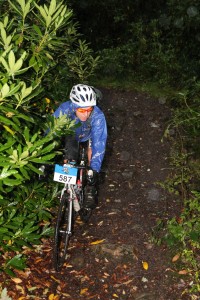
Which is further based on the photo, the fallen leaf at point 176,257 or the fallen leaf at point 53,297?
the fallen leaf at point 176,257

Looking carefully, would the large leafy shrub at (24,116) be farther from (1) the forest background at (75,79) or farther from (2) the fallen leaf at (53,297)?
(2) the fallen leaf at (53,297)

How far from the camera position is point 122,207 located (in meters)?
6.52

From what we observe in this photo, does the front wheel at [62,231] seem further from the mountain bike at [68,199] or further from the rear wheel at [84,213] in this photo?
the rear wheel at [84,213]

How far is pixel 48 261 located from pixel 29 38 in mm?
3006

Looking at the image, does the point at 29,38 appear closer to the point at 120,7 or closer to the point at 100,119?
the point at 100,119

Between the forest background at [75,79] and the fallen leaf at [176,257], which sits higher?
the forest background at [75,79]

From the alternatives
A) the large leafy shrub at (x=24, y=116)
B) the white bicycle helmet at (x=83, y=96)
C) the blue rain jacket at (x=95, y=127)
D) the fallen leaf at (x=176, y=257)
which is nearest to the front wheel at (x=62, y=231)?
the large leafy shrub at (x=24, y=116)

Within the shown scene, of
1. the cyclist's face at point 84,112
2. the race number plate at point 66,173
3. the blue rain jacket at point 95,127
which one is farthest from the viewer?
the blue rain jacket at point 95,127

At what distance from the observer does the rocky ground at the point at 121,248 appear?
4945 mm

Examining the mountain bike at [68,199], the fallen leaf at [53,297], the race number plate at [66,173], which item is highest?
the race number plate at [66,173]

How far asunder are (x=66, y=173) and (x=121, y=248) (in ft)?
5.44

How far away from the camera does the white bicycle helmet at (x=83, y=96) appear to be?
491 cm

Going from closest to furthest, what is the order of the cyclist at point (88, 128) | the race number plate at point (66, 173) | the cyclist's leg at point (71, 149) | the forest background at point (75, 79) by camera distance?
the forest background at point (75, 79) → the race number plate at point (66, 173) → the cyclist's leg at point (71, 149) → the cyclist at point (88, 128)

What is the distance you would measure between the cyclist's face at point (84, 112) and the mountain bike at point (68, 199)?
568 mm
